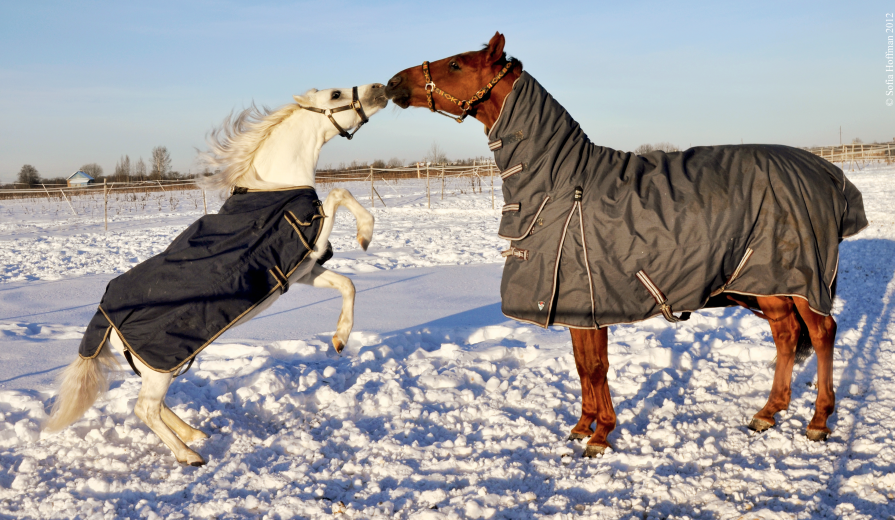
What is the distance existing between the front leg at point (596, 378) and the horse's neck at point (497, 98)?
3.94 feet

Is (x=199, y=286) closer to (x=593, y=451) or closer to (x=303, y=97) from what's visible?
(x=303, y=97)

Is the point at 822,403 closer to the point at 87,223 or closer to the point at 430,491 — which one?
the point at 430,491

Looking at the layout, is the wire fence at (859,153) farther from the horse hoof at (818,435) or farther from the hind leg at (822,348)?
the horse hoof at (818,435)

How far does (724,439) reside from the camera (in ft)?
9.93

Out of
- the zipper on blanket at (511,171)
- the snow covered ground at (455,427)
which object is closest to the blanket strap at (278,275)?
the snow covered ground at (455,427)

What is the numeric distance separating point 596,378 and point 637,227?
33.2 inches

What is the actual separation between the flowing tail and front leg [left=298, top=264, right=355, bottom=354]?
113 centimetres

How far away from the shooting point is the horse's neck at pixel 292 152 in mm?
3291

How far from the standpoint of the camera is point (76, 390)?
2.99 m

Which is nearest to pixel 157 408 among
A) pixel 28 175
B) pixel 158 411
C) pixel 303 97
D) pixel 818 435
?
pixel 158 411

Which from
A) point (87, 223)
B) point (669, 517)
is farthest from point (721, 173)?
point (87, 223)

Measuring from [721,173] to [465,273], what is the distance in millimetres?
5589

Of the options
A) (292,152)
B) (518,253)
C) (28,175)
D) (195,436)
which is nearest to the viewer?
(518,253)

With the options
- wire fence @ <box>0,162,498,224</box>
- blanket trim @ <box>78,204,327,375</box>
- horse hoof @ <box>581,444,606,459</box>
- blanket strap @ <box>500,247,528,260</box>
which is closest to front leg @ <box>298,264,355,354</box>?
blanket trim @ <box>78,204,327,375</box>
